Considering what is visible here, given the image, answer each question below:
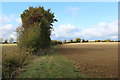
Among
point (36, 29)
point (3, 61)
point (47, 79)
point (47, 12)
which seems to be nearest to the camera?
point (47, 79)

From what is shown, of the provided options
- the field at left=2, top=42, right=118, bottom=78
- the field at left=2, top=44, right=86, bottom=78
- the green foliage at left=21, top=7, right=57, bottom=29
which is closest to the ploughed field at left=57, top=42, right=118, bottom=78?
the field at left=2, top=42, right=118, bottom=78

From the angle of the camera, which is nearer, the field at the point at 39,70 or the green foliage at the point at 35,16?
the field at the point at 39,70

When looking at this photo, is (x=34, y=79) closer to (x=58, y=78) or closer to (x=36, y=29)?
(x=58, y=78)

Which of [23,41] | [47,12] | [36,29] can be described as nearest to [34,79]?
[23,41]

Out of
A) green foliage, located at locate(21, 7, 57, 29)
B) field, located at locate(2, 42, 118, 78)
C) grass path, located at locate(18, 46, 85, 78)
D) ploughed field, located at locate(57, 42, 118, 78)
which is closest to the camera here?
grass path, located at locate(18, 46, 85, 78)

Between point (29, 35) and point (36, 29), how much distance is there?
1.51 meters

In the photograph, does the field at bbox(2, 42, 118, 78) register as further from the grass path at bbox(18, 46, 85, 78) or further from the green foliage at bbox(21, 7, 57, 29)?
the green foliage at bbox(21, 7, 57, 29)

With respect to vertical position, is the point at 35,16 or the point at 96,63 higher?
the point at 35,16

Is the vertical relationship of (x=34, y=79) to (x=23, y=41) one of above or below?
below

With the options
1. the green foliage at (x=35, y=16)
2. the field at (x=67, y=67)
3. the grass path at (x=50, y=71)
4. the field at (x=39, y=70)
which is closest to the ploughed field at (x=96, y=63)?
the field at (x=67, y=67)

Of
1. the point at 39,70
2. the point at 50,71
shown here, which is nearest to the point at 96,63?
→ the point at 50,71

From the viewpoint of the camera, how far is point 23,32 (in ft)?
40.1

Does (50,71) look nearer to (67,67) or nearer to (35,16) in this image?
(67,67)

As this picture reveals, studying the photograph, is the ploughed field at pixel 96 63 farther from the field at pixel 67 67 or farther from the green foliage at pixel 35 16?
the green foliage at pixel 35 16
